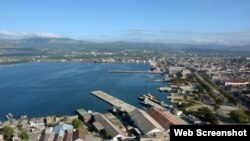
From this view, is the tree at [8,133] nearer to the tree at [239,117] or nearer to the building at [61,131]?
the building at [61,131]

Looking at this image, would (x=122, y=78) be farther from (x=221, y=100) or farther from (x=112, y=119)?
(x=112, y=119)

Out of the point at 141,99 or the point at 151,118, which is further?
the point at 141,99

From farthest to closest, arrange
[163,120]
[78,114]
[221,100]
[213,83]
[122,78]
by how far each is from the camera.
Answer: [122,78]
[213,83]
[221,100]
[78,114]
[163,120]

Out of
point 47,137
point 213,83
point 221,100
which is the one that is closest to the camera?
point 47,137

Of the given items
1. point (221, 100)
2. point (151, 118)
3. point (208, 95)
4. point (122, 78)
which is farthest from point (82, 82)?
point (151, 118)

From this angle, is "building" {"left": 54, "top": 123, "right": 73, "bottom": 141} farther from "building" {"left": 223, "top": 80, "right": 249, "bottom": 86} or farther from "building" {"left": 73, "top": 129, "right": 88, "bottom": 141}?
"building" {"left": 223, "top": 80, "right": 249, "bottom": 86}

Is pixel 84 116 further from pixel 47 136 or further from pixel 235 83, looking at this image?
pixel 235 83

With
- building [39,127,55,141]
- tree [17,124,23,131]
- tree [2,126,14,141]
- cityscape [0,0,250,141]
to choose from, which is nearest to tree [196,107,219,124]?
cityscape [0,0,250,141]
